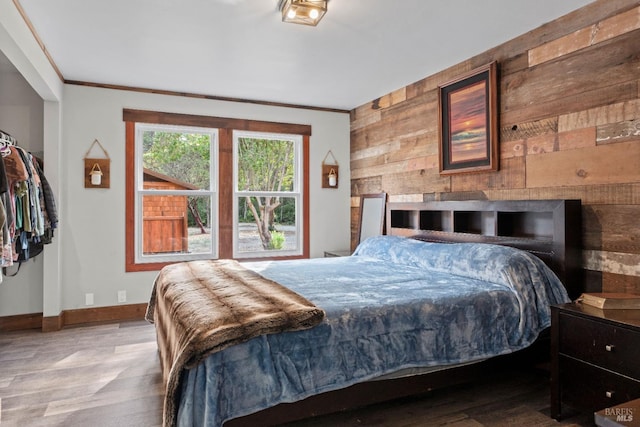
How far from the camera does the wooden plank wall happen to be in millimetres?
2430

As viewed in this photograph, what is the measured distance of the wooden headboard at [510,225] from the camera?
266 centimetres

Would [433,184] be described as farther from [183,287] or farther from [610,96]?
[183,287]

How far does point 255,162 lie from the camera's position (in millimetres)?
5047

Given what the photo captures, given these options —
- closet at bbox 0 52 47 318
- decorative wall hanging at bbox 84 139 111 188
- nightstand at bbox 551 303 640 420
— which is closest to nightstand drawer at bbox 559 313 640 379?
nightstand at bbox 551 303 640 420

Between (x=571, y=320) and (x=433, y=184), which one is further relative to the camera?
(x=433, y=184)

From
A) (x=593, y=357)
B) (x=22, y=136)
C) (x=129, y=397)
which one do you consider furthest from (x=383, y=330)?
(x=22, y=136)

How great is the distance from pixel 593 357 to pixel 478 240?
1351mm

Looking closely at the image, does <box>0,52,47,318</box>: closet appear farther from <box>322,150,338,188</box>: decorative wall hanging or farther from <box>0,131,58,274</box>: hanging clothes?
<box>322,150,338,188</box>: decorative wall hanging

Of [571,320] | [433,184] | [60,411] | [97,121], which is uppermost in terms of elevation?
[97,121]

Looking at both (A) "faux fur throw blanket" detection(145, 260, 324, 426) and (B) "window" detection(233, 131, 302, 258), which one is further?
(B) "window" detection(233, 131, 302, 258)

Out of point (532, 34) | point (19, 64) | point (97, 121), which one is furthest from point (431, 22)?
point (97, 121)

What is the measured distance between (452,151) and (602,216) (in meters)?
1.41

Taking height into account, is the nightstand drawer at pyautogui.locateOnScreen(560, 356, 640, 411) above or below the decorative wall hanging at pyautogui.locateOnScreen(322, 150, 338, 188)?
below

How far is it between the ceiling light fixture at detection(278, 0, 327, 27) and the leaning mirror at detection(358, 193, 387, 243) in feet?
7.70
